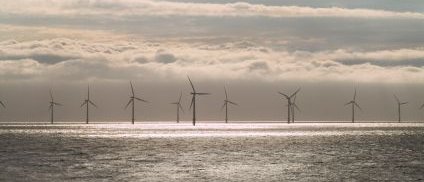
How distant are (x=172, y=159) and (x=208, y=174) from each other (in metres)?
27.3

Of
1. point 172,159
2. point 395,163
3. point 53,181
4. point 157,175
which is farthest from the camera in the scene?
point 172,159

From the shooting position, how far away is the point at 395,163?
9775cm

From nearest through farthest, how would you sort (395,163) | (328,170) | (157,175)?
(157,175)
(328,170)
(395,163)

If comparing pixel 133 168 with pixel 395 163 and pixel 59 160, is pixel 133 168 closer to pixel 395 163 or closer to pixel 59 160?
pixel 59 160

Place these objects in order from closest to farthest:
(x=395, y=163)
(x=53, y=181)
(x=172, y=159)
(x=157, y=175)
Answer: (x=53, y=181), (x=157, y=175), (x=395, y=163), (x=172, y=159)

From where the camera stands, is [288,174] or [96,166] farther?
[96,166]

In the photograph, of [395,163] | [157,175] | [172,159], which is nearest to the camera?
[157,175]

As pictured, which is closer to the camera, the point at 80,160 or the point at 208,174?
the point at 208,174

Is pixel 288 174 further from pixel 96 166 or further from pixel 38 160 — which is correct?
pixel 38 160

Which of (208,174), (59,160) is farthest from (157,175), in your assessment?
(59,160)

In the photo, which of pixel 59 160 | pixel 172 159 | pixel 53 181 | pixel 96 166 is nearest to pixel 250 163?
pixel 172 159

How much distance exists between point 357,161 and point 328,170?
18.5 m

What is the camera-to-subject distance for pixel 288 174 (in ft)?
266

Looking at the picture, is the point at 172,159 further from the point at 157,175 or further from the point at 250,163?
the point at 157,175
